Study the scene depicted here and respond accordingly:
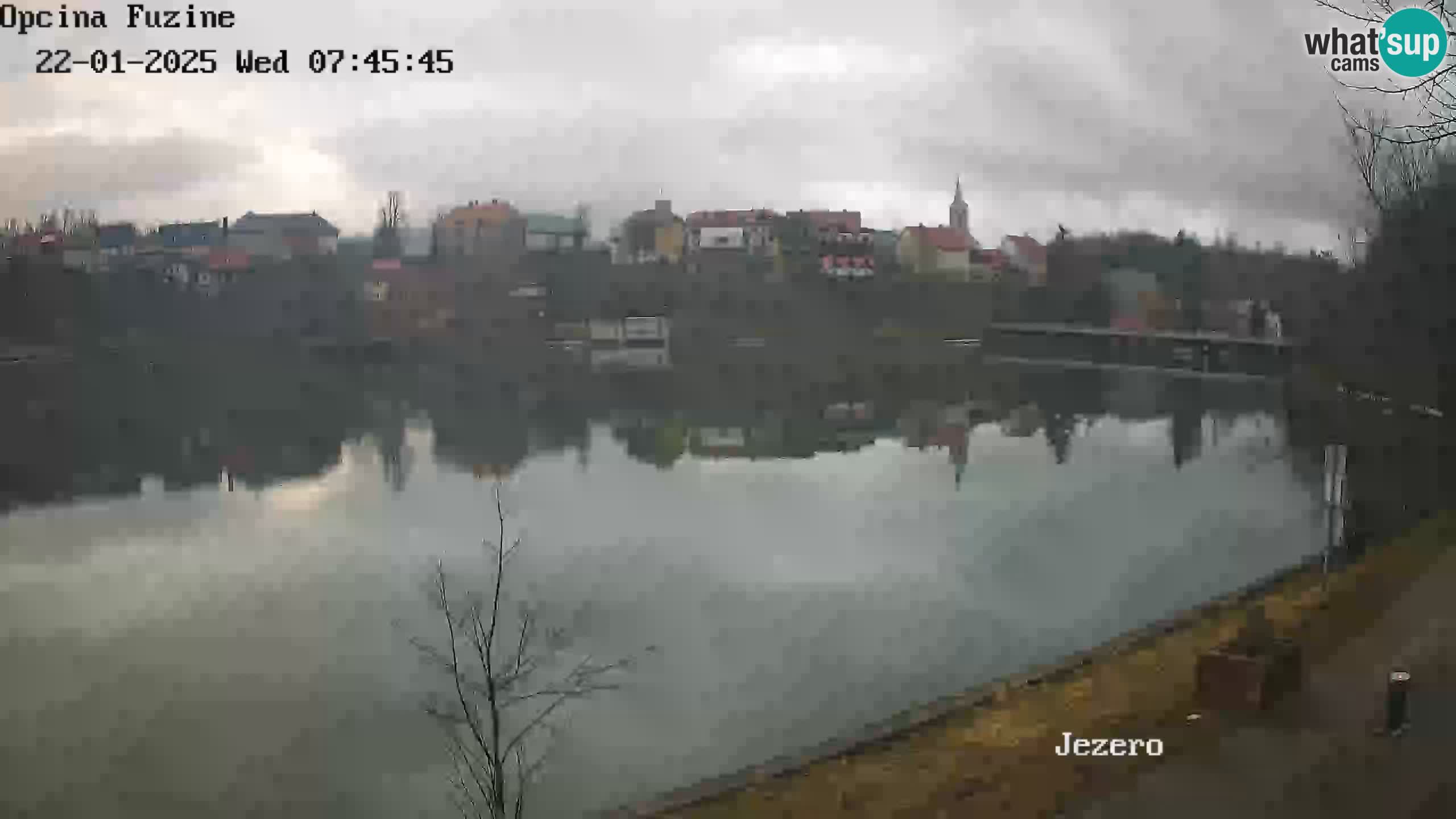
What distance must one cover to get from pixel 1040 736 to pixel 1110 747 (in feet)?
1.69

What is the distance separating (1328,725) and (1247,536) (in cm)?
543

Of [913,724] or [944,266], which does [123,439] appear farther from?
[944,266]

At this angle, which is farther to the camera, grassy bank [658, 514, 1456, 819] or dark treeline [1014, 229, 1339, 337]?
dark treeline [1014, 229, 1339, 337]

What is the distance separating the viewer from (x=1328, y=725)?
92.6 inches

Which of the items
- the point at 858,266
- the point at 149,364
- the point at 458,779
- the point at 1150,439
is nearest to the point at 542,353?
the point at 149,364

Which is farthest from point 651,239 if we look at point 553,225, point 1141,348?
point 1141,348

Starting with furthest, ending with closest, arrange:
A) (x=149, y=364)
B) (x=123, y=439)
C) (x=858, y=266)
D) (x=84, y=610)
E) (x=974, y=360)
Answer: (x=858, y=266), (x=974, y=360), (x=149, y=364), (x=123, y=439), (x=84, y=610)

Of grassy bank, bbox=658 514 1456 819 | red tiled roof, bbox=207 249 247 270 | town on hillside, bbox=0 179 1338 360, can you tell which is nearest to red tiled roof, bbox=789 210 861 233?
town on hillside, bbox=0 179 1338 360

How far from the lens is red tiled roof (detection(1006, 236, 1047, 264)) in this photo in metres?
27.6

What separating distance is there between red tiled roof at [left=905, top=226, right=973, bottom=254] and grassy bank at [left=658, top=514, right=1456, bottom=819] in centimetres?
2233

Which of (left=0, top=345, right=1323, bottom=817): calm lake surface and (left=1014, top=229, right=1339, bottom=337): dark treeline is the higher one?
(left=1014, top=229, right=1339, bottom=337): dark treeline

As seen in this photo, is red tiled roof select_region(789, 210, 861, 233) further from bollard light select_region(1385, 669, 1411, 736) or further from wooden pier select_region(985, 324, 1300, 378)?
bollard light select_region(1385, 669, 1411, 736)

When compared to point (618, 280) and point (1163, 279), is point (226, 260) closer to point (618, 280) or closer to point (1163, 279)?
point (618, 280)

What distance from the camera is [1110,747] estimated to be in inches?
101
